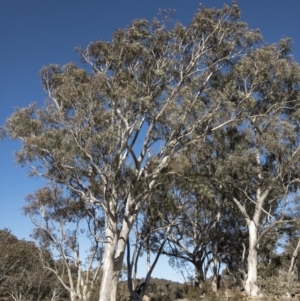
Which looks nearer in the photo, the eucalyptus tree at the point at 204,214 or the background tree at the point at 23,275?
the eucalyptus tree at the point at 204,214

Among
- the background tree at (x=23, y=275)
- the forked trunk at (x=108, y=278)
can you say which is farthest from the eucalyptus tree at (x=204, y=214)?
the background tree at (x=23, y=275)

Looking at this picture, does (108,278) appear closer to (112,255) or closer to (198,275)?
(112,255)

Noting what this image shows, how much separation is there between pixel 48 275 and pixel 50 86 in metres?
21.5

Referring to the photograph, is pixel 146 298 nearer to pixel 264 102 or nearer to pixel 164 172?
pixel 164 172

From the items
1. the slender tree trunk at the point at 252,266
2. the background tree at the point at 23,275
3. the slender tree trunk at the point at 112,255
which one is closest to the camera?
the slender tree trunk at the point at 112,255

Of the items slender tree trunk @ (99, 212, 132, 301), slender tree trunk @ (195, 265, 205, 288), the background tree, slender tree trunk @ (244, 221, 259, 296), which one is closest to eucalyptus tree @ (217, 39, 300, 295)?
slender tree trunk @ (244, 221, 259, 296)

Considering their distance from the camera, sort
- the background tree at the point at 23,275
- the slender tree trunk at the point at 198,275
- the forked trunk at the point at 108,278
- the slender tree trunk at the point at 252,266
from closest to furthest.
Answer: the forked trunk at the point at 108,278 < the slender tree trunk at the point at 252,266 < the slender tree trunk at the point at 198,275 < the background tree at the point at 23,275

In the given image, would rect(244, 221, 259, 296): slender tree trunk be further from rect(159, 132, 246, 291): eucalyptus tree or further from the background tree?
the background tree

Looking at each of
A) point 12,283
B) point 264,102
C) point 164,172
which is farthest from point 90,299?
point 12,283

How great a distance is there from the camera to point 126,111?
626 inches

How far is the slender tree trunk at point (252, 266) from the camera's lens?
18812 mm

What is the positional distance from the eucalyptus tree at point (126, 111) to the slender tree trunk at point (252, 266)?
576 cm

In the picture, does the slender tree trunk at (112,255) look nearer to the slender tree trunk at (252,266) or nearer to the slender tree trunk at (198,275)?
the slender tree trunk at (252,266)

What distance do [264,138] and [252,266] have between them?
19.5ft
